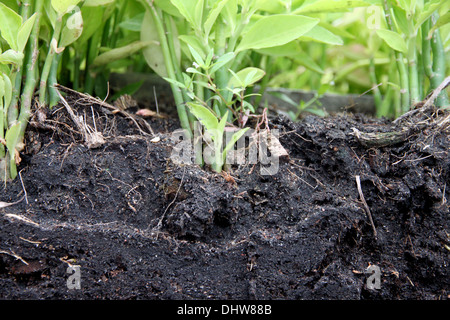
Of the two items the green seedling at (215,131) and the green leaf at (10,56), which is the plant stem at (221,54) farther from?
the green leaf at (10,56)

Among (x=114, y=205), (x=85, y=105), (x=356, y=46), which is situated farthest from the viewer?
(x=356, y=46)

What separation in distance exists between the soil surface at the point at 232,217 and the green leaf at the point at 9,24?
0.17 metres

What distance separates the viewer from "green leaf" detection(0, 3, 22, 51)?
0.85m

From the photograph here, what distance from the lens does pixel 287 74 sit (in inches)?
64.7

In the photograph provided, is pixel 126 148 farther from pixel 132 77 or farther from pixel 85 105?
pixel 132 77

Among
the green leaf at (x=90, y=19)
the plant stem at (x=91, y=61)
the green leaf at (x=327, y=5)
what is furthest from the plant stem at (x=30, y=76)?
the green leaf at (x=327, y=5)

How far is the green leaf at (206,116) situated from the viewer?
2.83 feet

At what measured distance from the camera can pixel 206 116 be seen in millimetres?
873

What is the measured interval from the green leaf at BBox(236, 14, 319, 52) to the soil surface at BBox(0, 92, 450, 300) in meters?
0.20

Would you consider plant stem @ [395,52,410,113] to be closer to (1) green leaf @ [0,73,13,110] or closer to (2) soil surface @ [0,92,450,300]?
(2) soil surface @ [0,92,450,300]

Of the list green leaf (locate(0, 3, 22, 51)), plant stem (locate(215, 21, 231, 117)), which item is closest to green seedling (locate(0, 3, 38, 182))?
green leaf (locate(0, 3, 22, 51))

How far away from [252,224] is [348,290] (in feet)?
0.73

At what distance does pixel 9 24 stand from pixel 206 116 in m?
0.45
